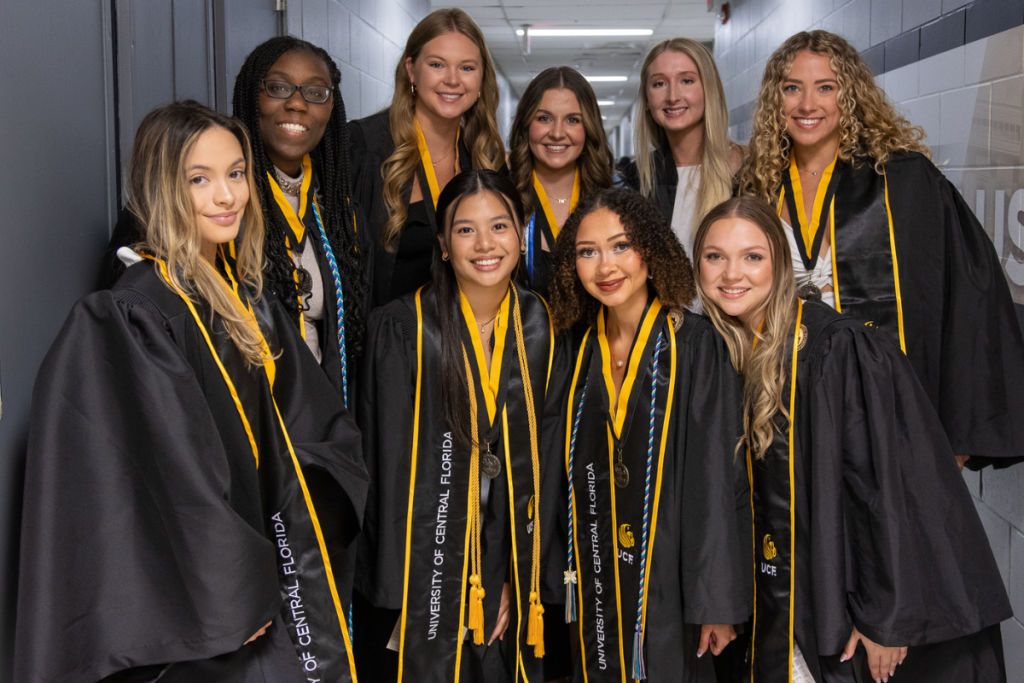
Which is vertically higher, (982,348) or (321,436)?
(982,348)

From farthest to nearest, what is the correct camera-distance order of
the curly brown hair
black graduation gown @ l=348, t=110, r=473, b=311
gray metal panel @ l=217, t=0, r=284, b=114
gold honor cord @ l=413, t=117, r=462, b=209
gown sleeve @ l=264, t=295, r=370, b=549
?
1. gray metal panel @ l=217, t=0, r=284, b=114
2. gold honor cord @ l=413, t=117, r=462, b=209
3. black graduation gown @ l=348, t=110, r=473, b=311
4. the curly brown hair
5. gown sleeve @ l=264, t=295, r=370, b=549

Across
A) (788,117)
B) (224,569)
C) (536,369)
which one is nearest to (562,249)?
(536,369)

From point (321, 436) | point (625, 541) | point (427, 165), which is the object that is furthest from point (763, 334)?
point (427, 165)

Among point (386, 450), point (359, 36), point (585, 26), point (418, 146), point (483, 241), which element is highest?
point (585, 26)

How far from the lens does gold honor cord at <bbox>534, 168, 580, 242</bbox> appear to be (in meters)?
2.81

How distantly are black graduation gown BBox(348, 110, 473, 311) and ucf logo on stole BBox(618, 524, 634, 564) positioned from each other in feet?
3.40

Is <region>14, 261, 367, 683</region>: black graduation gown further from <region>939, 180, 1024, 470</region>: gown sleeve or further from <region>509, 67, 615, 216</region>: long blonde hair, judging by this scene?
<region>939, 180, 1024, 470</region>: gown sleeve

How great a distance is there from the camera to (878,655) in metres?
2.03

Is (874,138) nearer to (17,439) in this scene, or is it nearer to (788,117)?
(788,117)

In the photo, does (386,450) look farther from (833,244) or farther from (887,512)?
(833,244)

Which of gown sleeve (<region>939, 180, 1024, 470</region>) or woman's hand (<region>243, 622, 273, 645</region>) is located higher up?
gown sleeve (<region>939, 180, 1024, 470</region>)

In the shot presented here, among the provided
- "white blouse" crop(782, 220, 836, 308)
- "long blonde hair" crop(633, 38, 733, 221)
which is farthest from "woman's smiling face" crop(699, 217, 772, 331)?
"long blonde hair" crop(633, 38, 733, 221)

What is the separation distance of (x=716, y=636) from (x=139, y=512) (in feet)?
4.79

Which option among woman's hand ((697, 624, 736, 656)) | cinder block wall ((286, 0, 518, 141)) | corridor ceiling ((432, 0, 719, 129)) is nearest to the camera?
woman's hand ((697, 624, 736, 656))
